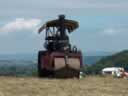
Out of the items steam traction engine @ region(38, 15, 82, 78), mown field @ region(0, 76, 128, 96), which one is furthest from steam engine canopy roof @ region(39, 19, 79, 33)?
mown field @ region(0, 76, 128, 96)

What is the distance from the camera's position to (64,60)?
89.7 ft

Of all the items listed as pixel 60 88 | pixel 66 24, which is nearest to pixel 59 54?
pixel 66 24

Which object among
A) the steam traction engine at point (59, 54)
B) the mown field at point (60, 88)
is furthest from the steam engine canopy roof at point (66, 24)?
the mown field at point (60, 88)

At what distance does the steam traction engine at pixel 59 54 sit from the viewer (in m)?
27.3

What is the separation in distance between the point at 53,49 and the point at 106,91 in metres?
8.07

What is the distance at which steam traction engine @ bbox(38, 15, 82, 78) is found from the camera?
27.3 meters

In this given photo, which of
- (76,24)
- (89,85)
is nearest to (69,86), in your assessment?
(89,85)

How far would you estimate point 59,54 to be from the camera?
27312mm

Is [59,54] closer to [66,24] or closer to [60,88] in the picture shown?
[66,24]

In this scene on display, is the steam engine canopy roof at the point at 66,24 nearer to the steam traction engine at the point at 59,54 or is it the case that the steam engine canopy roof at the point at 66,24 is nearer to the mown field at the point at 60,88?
the steam traction engine at the point at 59,54

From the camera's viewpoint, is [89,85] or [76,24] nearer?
[89,85]

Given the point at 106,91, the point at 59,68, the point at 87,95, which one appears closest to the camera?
the point at 87,95

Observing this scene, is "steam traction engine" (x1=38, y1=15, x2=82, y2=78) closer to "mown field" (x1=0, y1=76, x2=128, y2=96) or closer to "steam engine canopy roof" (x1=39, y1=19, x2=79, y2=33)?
"steam engine canopy roof" (x1=39, y1=19, x2=79, y2=33)

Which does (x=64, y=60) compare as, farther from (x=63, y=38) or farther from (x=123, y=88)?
(x=123, y=88)
